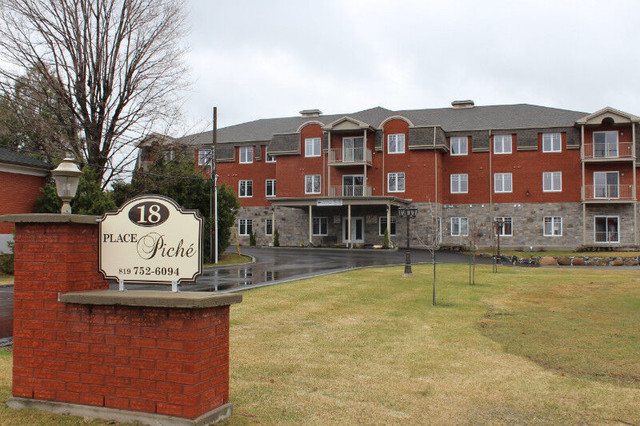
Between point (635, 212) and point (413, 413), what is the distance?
39644mm

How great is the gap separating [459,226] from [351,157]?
32.4 ft

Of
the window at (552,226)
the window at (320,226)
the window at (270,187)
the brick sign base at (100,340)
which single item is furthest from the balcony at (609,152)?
the brick sign base at (100,340)

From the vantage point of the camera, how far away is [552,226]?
40.5 m

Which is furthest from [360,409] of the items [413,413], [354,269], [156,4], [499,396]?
[156,4]

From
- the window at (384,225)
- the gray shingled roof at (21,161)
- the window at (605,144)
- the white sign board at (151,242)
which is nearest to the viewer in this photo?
the white sign board at (151,242)

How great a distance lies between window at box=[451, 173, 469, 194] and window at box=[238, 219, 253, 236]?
1705 cm

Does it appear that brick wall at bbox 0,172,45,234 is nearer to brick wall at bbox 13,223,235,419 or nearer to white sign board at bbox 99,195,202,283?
brick wall at bbox 13,223,235,419

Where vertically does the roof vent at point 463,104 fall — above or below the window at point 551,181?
above

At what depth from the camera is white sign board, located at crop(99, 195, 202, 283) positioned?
543 cm

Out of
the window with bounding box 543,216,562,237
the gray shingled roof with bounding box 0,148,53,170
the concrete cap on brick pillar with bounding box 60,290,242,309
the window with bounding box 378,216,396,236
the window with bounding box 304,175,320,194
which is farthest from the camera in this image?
the window with bounding box 304,175,320,194

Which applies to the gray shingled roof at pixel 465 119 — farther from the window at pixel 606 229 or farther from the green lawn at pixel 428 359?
the green lawn at pixel 428 359

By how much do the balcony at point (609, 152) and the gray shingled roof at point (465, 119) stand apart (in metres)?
2.36

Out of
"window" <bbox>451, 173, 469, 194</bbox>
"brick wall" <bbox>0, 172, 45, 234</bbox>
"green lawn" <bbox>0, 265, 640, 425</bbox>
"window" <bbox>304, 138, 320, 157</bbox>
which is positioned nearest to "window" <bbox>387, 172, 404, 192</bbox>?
"window" <bbox>451, 173, 469, 194</bbox>

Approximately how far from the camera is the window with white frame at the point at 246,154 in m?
47.7
